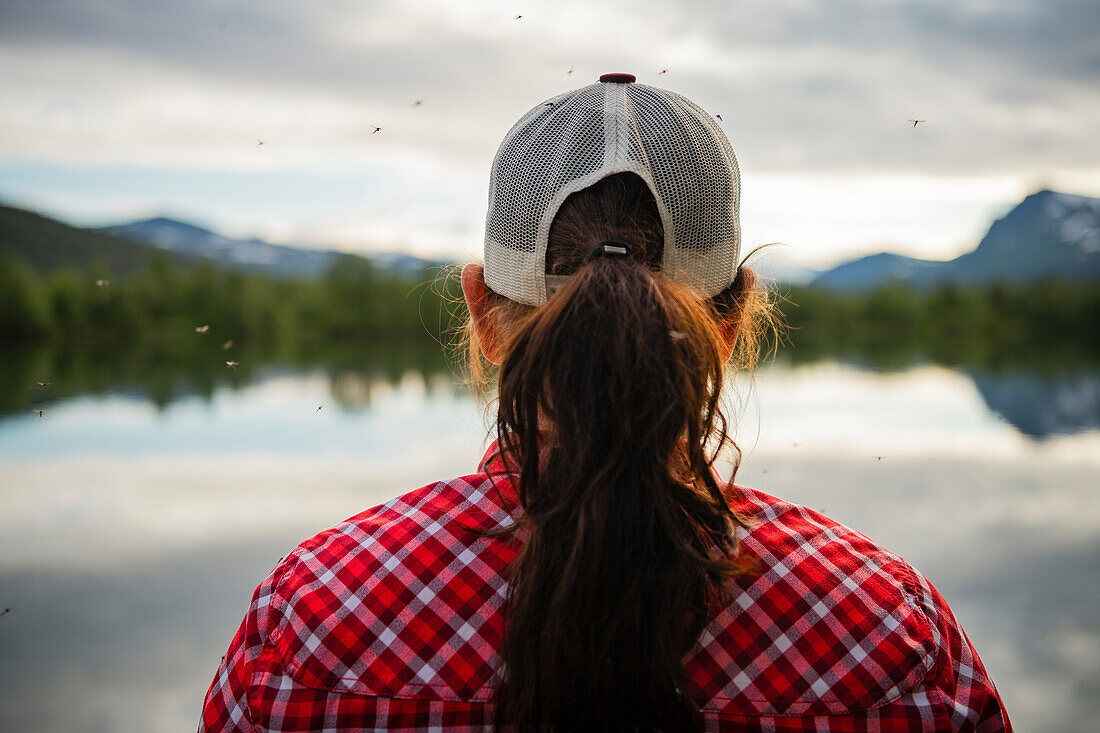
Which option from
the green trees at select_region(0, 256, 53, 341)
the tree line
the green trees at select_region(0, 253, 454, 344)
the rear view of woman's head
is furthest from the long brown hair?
the green trees at select_region(0, 256, 53, 341)

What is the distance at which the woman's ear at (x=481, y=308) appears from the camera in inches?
48.6

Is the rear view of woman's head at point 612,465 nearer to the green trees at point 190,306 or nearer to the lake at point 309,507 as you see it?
the lake at point 309,507

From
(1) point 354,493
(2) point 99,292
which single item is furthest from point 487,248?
(2) point 99,292

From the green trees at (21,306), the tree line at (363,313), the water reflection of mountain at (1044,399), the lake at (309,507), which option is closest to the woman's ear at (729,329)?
the lake at (309,507)

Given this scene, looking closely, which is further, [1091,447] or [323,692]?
[1091,447]

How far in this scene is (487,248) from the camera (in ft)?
3.76

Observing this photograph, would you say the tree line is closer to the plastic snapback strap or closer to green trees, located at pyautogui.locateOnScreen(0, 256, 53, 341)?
green trees, located at pyautogui.locateOnScreen(0, 256, 53, 341)

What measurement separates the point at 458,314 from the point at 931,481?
Result: 8.49 metres

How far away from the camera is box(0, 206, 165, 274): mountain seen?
7744 centimetres

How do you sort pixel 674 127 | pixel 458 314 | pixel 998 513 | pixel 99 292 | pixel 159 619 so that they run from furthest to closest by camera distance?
pixel 99 292 < pixel 998 513 < pixel 159 619 < pixel 458 314 < pixel 674 127

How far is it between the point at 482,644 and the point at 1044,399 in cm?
2042

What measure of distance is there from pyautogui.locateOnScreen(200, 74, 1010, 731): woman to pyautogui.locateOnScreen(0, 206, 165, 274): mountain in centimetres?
7800

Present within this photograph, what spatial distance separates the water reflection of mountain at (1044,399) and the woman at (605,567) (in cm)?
1362

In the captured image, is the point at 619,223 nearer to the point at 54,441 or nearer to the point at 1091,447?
the point at 54,441
